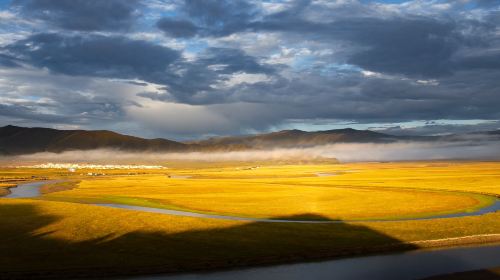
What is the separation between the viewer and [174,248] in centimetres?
3616

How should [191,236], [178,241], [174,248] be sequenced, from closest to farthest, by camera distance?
[174,248] < [178,241] < [191,236]

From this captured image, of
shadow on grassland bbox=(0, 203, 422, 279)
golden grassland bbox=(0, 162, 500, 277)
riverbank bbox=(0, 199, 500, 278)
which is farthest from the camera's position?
golden grassland bbox=(0, 162, 500, 277)

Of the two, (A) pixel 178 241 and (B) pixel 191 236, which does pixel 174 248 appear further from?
(B) pixel 191 236

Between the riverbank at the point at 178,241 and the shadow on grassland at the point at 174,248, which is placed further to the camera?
the riverbank at the point at 178,241

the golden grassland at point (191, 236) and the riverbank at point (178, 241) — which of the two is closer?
the riverbank at point (178, 241)

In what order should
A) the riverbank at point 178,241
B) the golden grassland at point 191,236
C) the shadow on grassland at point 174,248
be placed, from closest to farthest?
the shadow on grassland at point 174,248, the riverbank at point 178,241, the golden grassland at point 191,236

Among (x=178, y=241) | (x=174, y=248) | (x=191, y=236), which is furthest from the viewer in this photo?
(x=191, y=236)

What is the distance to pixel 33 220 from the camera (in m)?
47.4

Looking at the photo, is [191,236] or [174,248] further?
[191,236]

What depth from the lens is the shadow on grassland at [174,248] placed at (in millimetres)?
31094

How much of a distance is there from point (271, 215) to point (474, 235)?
2171 cm

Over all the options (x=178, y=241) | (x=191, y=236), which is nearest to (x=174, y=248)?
(x=178, y=241)

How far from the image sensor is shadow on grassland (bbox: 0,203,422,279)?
3109 cm

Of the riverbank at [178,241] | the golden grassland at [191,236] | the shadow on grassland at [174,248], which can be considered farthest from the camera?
the golden grassland at [191,236]
